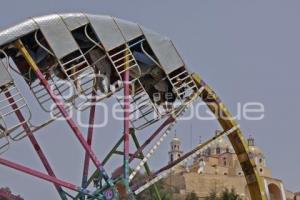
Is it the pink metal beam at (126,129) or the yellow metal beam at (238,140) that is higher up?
the pink metal beam at (126,129)

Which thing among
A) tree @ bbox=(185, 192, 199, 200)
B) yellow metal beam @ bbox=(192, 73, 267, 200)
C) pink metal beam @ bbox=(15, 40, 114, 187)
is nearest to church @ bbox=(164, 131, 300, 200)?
tree @ bbox=(185, 192, 199, 200)

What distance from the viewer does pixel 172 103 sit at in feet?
62.5

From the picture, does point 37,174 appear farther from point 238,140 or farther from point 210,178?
point 210,178

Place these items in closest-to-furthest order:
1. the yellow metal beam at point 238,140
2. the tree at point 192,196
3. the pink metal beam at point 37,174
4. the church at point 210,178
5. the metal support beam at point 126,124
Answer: the pink metal beam at point 37,174
the metal support beam at point 126,124
the yellow metal beam at point 238,140
the tree at point 192,196
the church at point 210,178

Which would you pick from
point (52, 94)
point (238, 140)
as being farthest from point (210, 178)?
point (52, 94)

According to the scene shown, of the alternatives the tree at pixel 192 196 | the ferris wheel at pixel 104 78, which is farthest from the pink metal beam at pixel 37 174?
the tree at pixel 192 196

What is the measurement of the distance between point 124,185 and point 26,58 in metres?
3.85

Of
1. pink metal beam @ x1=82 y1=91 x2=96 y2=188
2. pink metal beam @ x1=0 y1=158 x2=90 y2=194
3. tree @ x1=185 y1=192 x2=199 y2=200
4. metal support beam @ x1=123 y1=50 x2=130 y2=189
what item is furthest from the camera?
tree @ x1=185 y1=192 x2=199 y2=200

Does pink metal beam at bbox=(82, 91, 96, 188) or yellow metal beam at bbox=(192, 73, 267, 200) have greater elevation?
pink metal beam at bbox=(82, 91, 96, 188)

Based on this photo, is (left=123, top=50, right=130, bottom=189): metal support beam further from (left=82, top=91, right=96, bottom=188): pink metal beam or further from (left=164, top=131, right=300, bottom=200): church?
(left=164, top=131, right=300, bottom=200): church

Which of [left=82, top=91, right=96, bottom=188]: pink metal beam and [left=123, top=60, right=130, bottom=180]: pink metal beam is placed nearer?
[left=123, top=60, right=130, bottom=180]: pink metal beam

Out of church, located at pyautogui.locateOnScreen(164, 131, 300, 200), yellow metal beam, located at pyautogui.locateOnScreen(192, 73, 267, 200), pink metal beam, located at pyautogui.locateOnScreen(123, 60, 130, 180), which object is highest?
pink metal beam, located at pyautogui.locateOnScreen(123, 60, 130, 180)

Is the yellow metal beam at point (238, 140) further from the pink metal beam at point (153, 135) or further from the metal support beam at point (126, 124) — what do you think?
the metal support beam at point (126, 124)

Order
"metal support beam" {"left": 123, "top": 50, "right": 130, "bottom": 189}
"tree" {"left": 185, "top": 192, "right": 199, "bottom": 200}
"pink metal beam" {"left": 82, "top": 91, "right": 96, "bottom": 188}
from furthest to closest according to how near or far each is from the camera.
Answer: "tree" {"left": 185, "top": 192, "right": 199, "bottom": 200} < "pink metal beam" {"left": 82, "top": 91, "right": 96, "bottom": 188} < "metal support beam" {"left": 123, "top": 50, "right": 130, "bottom": 189}
